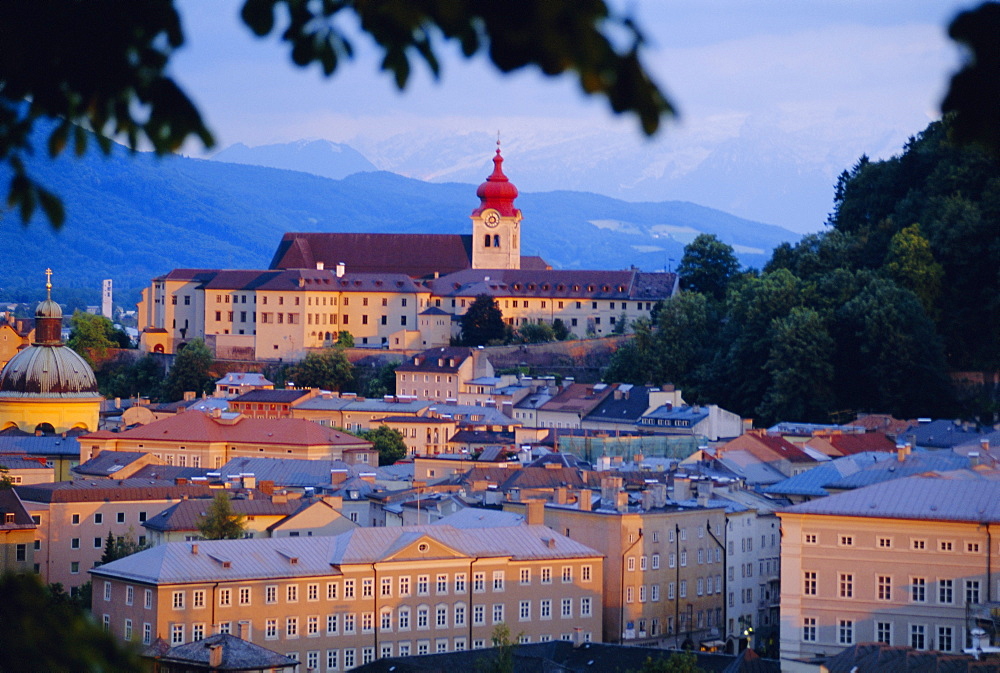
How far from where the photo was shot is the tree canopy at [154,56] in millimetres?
4555

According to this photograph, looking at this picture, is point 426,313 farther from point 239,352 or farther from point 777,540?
point 777,540

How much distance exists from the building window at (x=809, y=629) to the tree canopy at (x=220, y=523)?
13899 millimetres

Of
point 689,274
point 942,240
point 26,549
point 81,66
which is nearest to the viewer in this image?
point 81,66

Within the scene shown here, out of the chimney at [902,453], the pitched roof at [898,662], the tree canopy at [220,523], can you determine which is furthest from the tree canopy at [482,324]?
the pitched roof at [898,662]

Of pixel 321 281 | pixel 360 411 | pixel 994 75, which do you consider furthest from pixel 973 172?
pixel 994 75

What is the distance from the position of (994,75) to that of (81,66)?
2305 millimetres

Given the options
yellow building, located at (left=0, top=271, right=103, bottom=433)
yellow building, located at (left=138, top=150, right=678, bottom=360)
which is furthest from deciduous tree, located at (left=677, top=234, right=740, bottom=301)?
yellow building, located at (left=0, top=271, right=103, bottom=433)

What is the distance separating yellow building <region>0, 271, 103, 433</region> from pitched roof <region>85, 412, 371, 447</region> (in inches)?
237

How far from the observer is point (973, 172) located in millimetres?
72188

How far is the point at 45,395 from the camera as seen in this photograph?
264 ft

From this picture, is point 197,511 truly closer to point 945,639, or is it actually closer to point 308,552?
point 308,552

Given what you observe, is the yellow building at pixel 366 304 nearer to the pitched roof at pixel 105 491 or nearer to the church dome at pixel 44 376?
the church dome at pixel 44 376

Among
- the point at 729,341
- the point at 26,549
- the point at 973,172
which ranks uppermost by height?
the point at 973,172

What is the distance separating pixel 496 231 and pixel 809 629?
2962 inches
